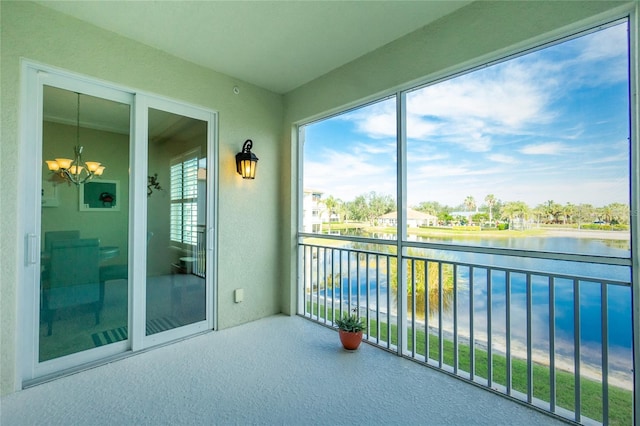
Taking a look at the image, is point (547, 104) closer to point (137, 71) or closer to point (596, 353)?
point (596, 353)

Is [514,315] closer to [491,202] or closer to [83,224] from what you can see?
[491,202]

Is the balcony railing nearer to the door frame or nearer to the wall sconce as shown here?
the wall sconce

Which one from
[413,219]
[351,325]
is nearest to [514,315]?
[413,219]

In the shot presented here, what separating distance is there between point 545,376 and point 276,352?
2255mm

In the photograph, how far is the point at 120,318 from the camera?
2623 mm

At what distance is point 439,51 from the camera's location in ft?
7.73

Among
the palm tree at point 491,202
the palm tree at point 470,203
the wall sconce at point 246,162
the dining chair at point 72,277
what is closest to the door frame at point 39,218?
the dining chair at point 72,277

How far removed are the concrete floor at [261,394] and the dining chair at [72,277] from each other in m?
0.55

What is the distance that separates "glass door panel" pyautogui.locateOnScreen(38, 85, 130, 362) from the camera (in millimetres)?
2283

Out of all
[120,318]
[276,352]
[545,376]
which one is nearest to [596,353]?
[545,376]

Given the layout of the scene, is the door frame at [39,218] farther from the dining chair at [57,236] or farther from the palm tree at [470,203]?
the palm tree at [470,203]

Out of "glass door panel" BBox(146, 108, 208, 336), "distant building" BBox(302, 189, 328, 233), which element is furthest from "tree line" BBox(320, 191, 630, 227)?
"glass door panel" BBox(146, 108, 208, 336)

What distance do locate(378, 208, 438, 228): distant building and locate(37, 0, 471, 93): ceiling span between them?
1591 millimetres

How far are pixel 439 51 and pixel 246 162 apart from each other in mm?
2154
